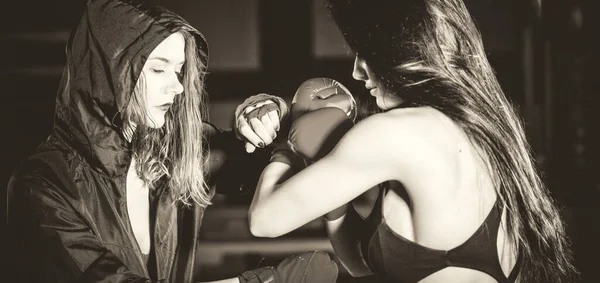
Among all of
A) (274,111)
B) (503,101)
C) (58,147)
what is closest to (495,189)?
(503,101)

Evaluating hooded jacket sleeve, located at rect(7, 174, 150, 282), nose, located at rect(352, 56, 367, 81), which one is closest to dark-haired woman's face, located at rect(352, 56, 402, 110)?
nose, located at rect(352, 56, 367, 81)

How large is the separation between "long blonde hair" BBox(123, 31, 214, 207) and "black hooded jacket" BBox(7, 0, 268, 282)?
57 mm

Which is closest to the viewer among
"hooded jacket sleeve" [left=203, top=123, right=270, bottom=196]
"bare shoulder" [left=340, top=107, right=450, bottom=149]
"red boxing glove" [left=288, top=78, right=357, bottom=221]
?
"bare shoulder" [left=340, top=107, right=450, bottom=149]

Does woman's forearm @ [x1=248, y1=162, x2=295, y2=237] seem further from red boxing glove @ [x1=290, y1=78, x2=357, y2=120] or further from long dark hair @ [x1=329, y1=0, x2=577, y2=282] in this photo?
long dark hair @ [x1=329, y1=0, x2=577, y2=282]

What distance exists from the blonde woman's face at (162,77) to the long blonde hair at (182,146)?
0.06 ft

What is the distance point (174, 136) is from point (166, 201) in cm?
13

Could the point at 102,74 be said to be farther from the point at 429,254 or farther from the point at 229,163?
the point at 429,254

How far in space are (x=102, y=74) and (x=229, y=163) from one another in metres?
0.33

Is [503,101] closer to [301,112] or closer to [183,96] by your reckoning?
[301,112]

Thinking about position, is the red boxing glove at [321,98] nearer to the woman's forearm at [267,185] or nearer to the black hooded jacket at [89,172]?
the woman's forearm at [267,185]

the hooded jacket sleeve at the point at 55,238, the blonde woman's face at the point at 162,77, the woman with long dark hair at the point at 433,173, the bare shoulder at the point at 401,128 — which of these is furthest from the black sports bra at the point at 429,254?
the blonde woman's face at the point at 162,77

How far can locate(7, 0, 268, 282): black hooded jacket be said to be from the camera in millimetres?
959

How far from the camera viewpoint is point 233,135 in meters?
1.26

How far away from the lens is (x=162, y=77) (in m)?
1.13
